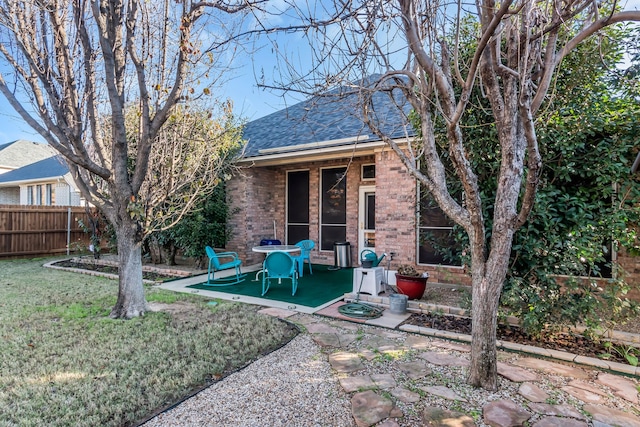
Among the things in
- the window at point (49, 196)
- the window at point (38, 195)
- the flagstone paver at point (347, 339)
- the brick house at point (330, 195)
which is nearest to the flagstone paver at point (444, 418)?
the flagstone paver at point (347, 339)

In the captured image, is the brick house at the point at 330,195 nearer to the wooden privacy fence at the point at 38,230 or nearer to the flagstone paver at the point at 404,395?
the flagstone paver at the point at 404,395

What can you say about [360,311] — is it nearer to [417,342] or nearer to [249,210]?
[417,342]

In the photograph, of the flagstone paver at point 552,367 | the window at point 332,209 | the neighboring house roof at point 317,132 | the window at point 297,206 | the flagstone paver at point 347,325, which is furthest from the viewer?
the window at point 297,206

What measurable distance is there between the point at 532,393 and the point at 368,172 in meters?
6.72

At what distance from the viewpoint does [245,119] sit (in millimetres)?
8391

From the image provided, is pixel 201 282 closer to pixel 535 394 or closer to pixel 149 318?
pixel 149 318

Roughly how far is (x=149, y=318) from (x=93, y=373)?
66.9 inches

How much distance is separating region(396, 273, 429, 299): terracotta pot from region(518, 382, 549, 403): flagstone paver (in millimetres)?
2523

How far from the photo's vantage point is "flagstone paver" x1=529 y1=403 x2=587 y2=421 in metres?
2.43

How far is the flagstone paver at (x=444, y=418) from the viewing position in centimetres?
232

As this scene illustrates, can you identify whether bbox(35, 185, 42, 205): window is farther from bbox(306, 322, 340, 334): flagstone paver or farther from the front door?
bbox(306, 322, 340, 334): flagstone paver

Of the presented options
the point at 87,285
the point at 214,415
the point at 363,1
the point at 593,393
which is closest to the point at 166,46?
the point at 363,1

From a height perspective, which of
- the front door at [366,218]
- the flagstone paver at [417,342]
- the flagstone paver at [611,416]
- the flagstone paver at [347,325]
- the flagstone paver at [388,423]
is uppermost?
the front door at [366,218]

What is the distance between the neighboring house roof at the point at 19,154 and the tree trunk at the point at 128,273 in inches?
918
